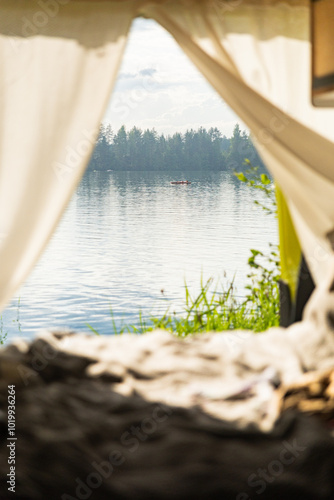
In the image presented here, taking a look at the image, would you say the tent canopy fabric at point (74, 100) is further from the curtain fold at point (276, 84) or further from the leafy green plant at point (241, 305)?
the leafy green plant at point (241, 305)

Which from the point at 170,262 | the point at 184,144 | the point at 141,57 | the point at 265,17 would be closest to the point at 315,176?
the point at 265,17

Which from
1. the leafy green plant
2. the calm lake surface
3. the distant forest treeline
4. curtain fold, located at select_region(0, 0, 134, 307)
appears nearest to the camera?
curtain fold, located at select_region(0, 0, 134, 307)

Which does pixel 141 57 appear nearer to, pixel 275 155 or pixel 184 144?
pixel 184 144

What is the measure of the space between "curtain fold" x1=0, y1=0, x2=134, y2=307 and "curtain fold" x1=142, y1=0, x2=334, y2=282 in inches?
16.1

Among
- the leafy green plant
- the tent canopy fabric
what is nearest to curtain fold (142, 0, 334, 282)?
the tent canopy fabric

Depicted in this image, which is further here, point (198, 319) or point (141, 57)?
point (141, 57)

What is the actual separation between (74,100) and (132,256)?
6.33 metres

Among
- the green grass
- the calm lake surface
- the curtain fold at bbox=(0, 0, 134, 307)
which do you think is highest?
the curtain fold at bbox=(0, 0, 134, 307)

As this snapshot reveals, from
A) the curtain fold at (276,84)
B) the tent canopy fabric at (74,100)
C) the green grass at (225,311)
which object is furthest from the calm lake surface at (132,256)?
the tent canopy fabric at (74,100)

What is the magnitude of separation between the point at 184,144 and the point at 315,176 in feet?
35.5

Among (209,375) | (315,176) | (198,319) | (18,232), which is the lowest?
(198,319)

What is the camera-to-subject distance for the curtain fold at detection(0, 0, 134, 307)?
2977mm

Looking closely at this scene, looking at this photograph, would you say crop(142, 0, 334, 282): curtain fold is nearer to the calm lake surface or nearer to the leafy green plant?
the leafy green plant

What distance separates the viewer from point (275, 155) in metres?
3.13
